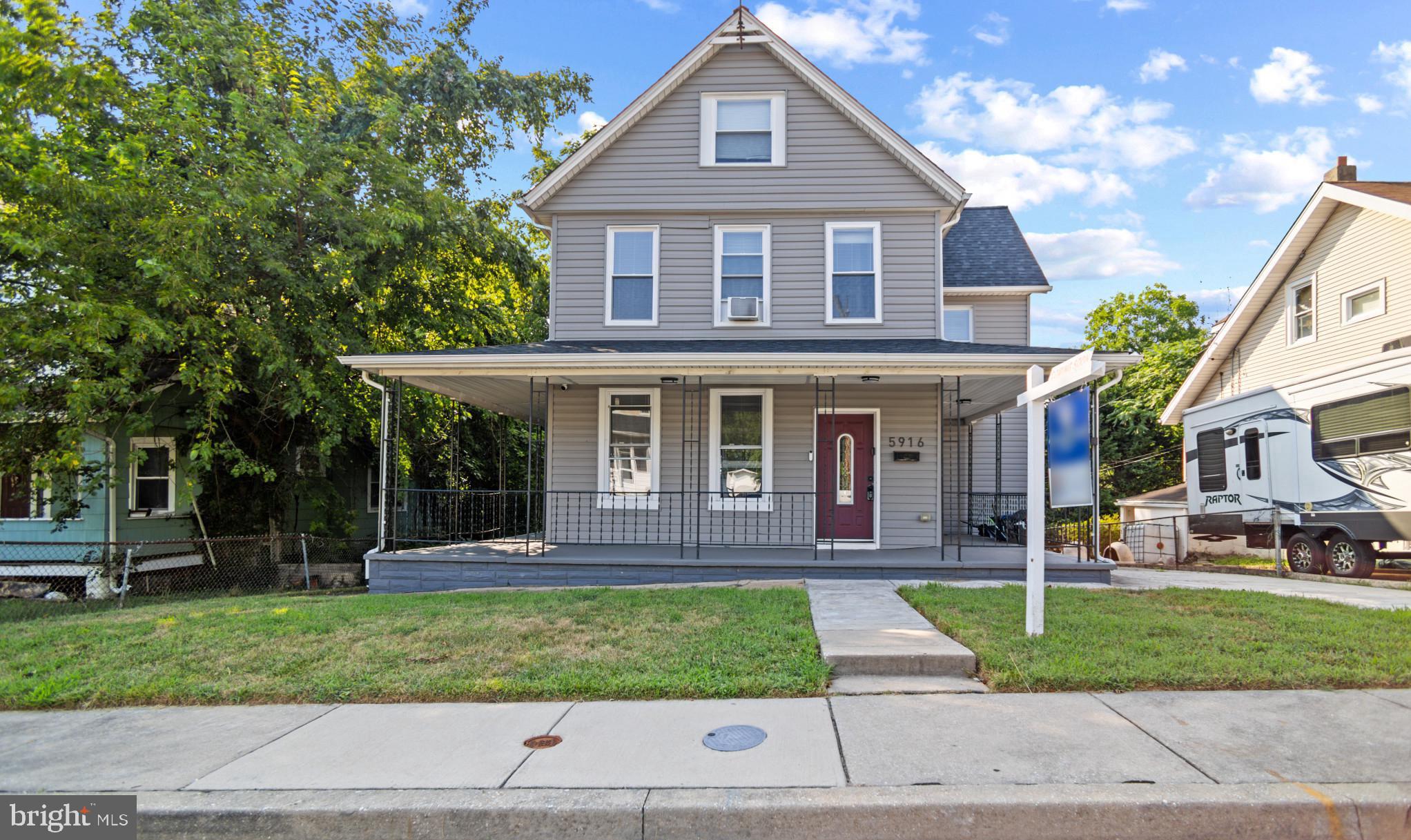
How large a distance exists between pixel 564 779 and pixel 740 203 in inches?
406

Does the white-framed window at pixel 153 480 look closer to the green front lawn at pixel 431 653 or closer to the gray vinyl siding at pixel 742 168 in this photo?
the green front lawn at pixel 431 653

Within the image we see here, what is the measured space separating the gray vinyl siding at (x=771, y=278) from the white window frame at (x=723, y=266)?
6cm

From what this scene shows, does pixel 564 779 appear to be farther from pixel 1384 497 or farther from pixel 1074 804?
pixel 1384 497

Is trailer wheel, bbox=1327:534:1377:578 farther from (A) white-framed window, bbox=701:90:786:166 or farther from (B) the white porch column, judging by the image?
(A) white-framed window, bbox=701:90:786:166

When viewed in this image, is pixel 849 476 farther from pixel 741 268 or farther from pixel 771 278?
pixel 741 268

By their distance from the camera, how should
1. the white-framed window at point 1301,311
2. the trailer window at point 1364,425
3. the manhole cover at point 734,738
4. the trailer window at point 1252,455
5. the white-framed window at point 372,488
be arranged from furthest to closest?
1. the white-framed window at point 372,488
2. the white-framed window at point 1301,311
3. the trailer window at point 1252,455
4. the trailer window at point 1364,425
5. the manhole cover at point 734,738

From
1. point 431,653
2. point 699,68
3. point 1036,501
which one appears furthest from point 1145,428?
point 431,653

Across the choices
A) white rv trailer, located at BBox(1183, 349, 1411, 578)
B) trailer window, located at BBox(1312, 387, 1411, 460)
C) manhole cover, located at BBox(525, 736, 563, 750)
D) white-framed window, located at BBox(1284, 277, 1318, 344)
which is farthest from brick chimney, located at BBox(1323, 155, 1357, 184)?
manhole cover, located at BBox(525, 736, 563, 750)

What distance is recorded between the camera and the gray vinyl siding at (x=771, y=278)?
41.2ft

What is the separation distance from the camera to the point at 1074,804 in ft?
11.6

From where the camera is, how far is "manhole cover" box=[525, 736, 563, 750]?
4424 millimetres

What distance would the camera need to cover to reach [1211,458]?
15.4m

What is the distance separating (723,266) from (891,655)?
27.4 feet

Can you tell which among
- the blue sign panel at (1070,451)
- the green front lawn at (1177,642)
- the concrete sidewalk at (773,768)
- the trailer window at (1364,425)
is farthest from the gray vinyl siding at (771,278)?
the concrete sidewalk at (773,768)
